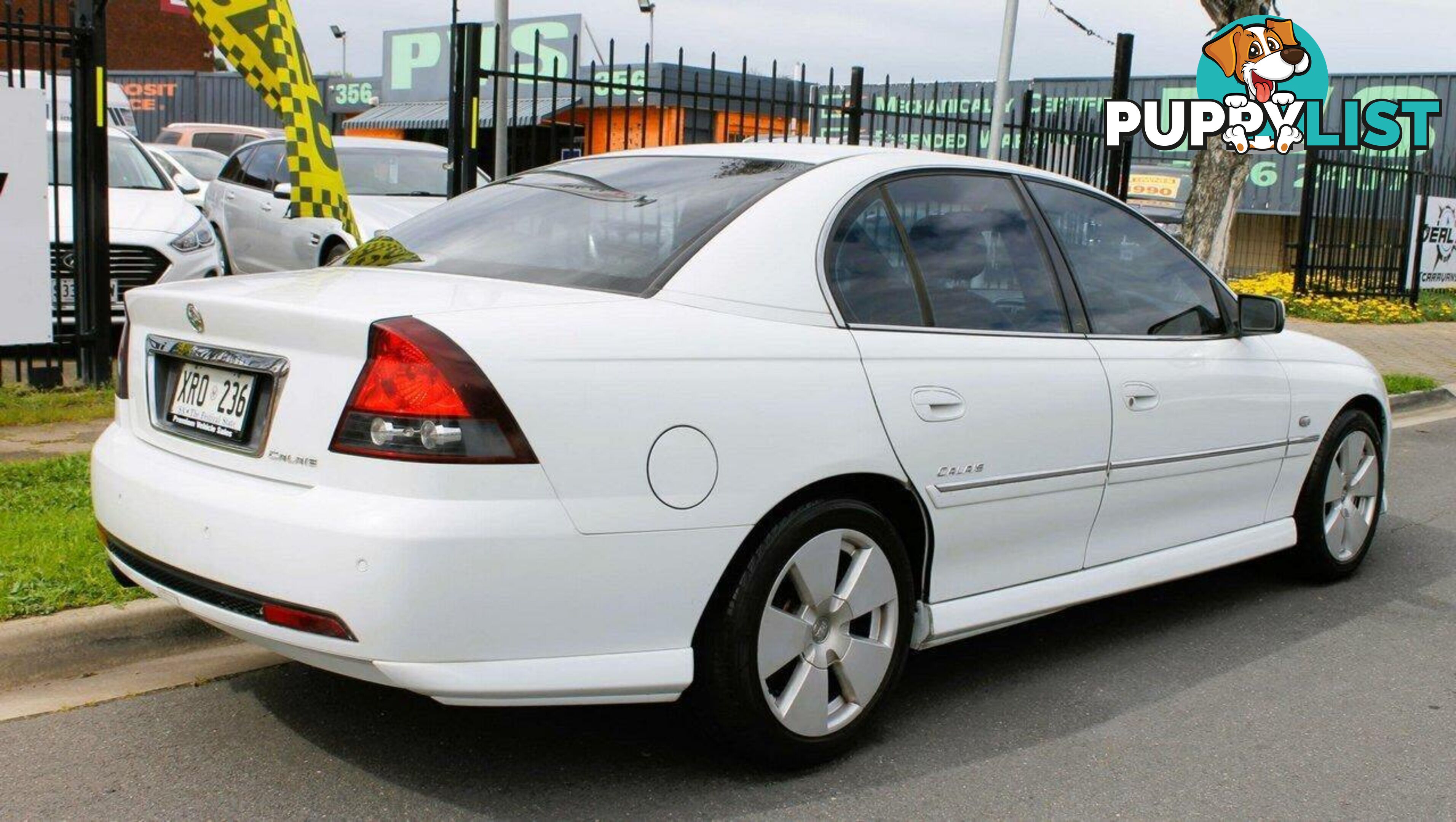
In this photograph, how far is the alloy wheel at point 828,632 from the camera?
11.3 feet

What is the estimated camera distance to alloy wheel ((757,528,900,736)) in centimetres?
345

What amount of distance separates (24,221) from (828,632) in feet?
18.7

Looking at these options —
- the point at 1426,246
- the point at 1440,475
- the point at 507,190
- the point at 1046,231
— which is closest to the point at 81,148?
the point at 507,190

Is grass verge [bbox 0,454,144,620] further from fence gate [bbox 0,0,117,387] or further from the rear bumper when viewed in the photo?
fence gate [bbox 0,0,117,387]

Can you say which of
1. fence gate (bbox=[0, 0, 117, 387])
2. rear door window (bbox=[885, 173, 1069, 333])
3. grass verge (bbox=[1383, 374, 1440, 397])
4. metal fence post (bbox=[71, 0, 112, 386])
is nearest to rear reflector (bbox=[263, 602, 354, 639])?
rear door window (bbox=[885, 173, 1069, 333])

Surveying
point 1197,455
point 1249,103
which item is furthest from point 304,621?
point 1249,103

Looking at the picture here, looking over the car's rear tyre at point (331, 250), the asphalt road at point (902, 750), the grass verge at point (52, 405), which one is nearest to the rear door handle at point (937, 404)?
the asphalt road at point (902, 750)

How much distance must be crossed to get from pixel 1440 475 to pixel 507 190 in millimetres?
6391

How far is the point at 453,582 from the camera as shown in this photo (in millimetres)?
2902

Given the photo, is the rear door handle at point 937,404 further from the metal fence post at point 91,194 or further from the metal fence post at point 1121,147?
the metal fence post at point 1121,147

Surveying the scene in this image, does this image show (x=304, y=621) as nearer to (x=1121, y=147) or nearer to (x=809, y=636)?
(x=809, y=636)

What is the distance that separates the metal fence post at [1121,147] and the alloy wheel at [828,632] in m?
9.44

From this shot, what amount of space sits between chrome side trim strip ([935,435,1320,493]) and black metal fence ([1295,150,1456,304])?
14513mm

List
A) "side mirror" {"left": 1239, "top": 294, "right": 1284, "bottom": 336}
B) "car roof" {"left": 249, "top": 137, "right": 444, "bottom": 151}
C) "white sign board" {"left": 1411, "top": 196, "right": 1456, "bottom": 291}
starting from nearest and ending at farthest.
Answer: "side mirror" {"left": 1239, "top": 294, "right": 1284, "bottom": 336}, "car roof" {"left": 249, "top": 137, "right": 444, "bottom": 151}, "white sign board" {"left": 1411, "top": 196, "right": 1456, "bottom": 291}
